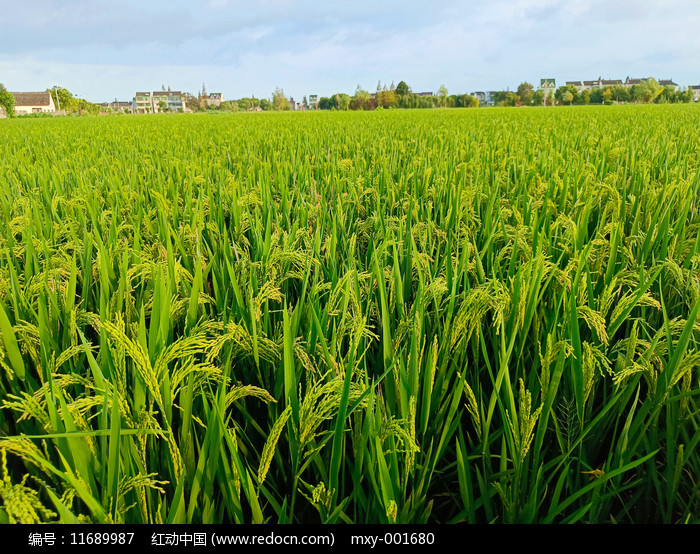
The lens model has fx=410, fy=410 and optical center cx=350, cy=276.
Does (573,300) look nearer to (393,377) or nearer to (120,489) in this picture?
(393,377)

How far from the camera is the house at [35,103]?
73.2 m

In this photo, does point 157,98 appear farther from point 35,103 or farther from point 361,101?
point 361,101

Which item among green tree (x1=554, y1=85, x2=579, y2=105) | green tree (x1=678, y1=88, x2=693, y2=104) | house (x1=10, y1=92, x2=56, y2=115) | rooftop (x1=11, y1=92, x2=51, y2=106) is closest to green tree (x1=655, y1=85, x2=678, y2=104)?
green tree (x1=678, y1=88, x2=693, y2=104)

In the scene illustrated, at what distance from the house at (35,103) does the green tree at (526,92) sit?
274 ft

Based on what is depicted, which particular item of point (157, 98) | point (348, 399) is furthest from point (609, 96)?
point (157, 98)

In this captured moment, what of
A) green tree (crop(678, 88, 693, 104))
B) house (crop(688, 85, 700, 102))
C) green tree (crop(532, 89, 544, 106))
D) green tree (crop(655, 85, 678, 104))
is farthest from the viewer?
house (crop(688, 85, 700, 102))

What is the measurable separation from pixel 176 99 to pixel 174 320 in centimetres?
15016

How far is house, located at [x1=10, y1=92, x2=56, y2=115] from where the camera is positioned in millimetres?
73250

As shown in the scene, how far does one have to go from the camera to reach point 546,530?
760 millimetres

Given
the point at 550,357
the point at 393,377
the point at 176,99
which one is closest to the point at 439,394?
the point at 393,377

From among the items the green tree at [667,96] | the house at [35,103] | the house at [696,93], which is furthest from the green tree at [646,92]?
the house at [35,103]

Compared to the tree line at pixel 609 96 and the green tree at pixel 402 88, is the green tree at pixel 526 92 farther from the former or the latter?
the green tree at pixel 402 88

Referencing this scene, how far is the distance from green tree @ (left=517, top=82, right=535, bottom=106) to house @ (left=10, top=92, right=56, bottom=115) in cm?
8359

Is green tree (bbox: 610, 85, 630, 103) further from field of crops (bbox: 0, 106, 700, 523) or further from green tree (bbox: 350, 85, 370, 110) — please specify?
field of crops (bbox: 0, 106, 700, 523)
